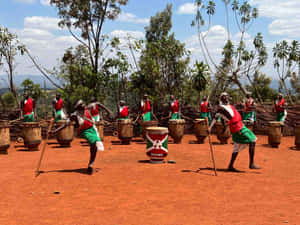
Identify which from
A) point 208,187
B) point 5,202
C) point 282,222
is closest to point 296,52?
point 208,187

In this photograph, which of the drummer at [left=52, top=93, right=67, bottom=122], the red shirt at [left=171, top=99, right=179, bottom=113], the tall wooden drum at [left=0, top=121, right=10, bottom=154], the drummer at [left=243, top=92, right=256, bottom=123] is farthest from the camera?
the red shirt at [left=171, top=99, right=179, bottom=113]

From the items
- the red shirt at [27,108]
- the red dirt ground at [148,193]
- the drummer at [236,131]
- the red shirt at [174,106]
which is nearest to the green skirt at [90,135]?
the red dirt ground at [148,193]

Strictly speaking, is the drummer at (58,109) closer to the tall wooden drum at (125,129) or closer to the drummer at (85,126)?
the tall wooden drum at (125,129)

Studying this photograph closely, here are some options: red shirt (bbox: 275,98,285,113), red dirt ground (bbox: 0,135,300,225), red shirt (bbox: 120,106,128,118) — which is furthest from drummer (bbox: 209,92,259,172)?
red shirt (bbox: 275,98,285,113)

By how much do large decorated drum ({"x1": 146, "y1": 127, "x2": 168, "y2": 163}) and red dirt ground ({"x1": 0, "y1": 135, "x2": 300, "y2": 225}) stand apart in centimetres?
27

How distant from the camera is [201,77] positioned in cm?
1684

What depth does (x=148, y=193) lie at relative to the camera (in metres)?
5.18

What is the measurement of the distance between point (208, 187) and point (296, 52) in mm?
15491

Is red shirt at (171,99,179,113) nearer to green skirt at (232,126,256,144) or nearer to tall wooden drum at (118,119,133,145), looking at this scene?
tall wooden drum at (118,119,133,145)

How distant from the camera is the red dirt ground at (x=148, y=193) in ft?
13.5

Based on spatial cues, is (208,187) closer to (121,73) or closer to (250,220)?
(250,220)

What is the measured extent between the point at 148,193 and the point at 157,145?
8.64ft

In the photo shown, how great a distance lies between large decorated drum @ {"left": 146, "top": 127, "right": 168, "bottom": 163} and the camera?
7.68m

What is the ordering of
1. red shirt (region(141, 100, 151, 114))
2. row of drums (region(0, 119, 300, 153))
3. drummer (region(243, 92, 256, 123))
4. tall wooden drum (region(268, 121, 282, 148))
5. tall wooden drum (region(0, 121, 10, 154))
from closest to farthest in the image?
tall wooden drum (region(0, 121, 10, 154))
row of drums (region(0, 119, 300, 153))
tall wooden drum (region(268, 121, 282, 148))
drummer (region(243, 92, 256, 123))
red shirt (region(141, 100, 151, 114))
